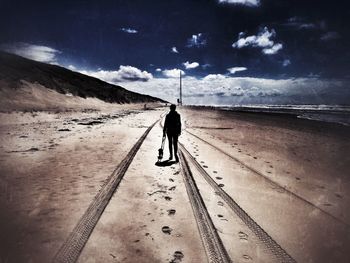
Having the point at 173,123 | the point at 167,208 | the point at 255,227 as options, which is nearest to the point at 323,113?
the point at 173,123

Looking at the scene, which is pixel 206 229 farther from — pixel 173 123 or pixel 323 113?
pixel 323 113

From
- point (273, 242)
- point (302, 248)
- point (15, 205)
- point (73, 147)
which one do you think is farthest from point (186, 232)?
point (73, 147)

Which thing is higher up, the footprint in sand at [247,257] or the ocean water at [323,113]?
the ocean water at [323,113]

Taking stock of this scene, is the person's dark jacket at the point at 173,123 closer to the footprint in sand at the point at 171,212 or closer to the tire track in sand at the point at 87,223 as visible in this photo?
the tire track in sand at the point at 87,223

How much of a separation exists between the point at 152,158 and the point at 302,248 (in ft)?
19.0

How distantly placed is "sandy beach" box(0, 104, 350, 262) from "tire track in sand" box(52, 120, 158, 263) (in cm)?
2

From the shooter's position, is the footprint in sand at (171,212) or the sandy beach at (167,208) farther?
the footprint in sand at (171,212)

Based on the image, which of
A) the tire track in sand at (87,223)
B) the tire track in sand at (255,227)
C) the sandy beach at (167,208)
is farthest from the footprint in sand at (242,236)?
the tire track in sand at (87,223)

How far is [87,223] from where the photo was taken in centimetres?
414

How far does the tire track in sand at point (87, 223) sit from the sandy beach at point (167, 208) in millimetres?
17

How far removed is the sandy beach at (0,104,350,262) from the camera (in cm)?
353

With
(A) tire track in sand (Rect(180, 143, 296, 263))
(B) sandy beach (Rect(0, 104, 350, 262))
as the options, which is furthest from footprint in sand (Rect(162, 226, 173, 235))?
(A) tire track in sand (Rect(180, 143, 296, 263))

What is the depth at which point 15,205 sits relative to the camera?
479 cm

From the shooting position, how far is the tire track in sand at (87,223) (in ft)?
10.9
